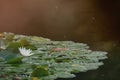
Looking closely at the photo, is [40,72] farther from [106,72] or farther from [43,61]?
[106,72]

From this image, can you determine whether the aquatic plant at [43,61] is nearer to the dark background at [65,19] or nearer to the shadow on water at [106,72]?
the shadow on water at [106,72]

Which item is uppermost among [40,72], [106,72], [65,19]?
[65,19]

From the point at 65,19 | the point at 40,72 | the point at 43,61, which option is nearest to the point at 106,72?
the point at 43,61

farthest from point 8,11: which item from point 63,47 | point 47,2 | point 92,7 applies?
point 63,47

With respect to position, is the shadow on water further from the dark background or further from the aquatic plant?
the dark background

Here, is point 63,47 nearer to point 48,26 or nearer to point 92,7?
point 48,26

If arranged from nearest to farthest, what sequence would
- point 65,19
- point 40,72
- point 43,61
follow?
point 40,72, point 43,61, point 65,19
